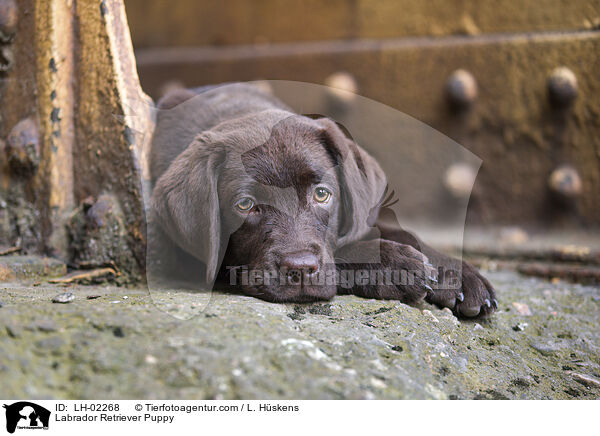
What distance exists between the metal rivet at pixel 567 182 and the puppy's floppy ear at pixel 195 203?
2427mm

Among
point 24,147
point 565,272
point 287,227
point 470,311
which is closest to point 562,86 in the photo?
point 565,272

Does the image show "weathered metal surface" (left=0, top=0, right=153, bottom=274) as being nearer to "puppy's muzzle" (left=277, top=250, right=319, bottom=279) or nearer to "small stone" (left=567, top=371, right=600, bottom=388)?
"puppy's muzzle" (left=277, top=250, right=319, bottom=279)

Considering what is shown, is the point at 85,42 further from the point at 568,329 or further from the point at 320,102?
the point at 568,329

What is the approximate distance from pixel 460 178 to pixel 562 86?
896 millimetres

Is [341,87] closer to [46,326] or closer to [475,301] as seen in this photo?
[475,301]

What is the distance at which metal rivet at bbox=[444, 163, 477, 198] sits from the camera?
12.8 ft

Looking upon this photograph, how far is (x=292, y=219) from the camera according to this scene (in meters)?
2.23

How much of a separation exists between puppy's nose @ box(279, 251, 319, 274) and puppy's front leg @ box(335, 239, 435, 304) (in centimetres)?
24

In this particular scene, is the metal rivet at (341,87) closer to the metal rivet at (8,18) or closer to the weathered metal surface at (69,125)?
the weathered metal surface at (69,125)

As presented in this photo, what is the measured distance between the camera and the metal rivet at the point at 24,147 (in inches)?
103

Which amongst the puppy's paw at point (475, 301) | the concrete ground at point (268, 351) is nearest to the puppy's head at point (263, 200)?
the concrete ground at point (268, 351)

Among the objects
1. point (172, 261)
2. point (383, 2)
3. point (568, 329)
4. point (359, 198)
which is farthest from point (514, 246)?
point (172, 261)

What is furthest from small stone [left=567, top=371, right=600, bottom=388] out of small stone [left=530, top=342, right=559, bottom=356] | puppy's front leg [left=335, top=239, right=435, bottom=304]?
puppy's front leg [left=335, top=239, right=435, bottom=304]

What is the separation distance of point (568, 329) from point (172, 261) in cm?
177
